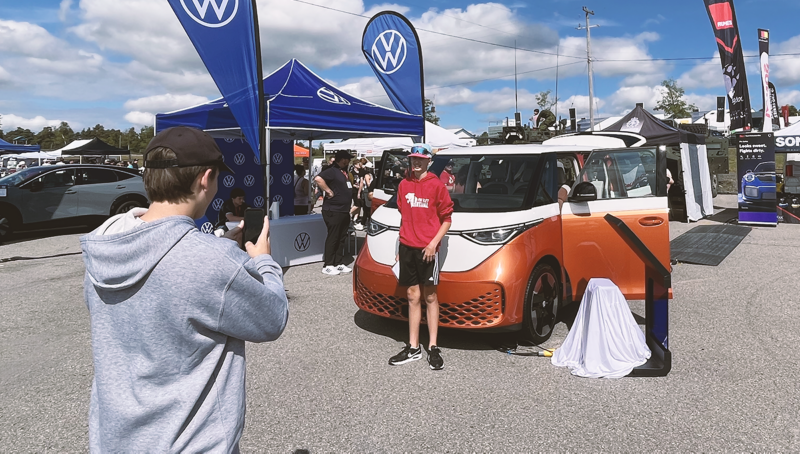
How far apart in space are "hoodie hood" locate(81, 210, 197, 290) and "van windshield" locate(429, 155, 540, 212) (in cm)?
408

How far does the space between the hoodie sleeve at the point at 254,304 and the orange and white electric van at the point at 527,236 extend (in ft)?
11.2

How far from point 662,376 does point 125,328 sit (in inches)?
162

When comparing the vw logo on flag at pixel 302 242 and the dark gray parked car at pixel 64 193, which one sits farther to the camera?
the dark gray parked car at pixel 64 193

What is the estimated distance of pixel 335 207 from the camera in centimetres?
877

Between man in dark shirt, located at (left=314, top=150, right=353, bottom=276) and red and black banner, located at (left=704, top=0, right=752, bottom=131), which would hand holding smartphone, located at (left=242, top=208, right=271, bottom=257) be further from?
red and black banner, located at (left=704, top=0, right=752, bottom=131)

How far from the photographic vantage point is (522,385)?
4.31 metres

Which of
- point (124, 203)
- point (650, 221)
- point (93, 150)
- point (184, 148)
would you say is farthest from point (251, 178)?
point (93, 150)

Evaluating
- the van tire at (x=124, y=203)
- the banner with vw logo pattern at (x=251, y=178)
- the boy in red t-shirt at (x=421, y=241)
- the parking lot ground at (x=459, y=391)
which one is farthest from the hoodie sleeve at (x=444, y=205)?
the van tire at (x=124, y=203)

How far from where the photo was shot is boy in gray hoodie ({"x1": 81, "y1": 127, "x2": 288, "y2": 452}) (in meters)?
1.36

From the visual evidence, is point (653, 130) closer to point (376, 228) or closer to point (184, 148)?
point (376, 228)

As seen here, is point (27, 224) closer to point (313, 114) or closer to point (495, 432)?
point (313, 114)

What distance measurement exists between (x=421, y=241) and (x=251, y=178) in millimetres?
8132

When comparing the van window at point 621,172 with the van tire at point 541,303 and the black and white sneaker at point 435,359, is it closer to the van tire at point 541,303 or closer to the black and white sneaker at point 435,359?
the van tire at point 541,303

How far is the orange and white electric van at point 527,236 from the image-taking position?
15.9 feet
